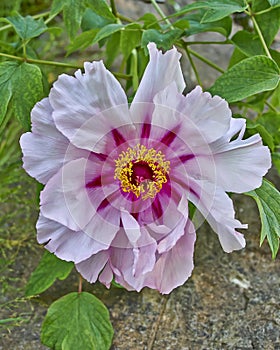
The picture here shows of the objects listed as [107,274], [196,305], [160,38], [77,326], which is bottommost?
[196,305]

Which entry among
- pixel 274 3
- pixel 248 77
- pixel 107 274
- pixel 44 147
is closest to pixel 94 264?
pixel 107 274

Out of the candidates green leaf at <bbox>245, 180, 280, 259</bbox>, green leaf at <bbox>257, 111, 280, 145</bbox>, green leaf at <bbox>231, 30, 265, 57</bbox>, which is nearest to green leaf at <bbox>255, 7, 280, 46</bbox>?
green leaf at <bbox>231, 30, 265, 57</bbox>

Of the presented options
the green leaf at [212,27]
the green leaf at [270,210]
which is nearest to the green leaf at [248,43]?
the green leaf at [212,27]

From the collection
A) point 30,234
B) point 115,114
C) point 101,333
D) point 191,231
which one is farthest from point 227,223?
point 30,234

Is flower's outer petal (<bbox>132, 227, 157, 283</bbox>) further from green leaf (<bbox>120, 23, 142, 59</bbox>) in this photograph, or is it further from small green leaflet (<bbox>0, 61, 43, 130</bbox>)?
green leaf (<bbox>120, 23, 142, 59</bbox>)

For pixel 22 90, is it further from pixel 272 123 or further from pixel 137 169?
pixel 272 123

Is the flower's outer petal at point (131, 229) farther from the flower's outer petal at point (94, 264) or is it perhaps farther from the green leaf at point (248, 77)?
the green leaf at point (248, 77)
